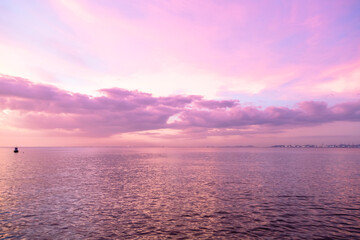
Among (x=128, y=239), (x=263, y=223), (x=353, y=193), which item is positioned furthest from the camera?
(x=353, y=193)

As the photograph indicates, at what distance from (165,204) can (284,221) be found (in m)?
16.4

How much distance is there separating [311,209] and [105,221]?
27.4m

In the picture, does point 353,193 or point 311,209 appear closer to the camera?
point 311,209

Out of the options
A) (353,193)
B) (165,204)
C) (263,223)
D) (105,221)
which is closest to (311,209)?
(263,223)

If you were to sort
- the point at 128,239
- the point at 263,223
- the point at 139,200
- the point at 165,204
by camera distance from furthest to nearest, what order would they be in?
the point at 139,200, the point at 165,204, the point at 263,223, the point at 128,239

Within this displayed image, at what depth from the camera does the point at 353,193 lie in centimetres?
4259

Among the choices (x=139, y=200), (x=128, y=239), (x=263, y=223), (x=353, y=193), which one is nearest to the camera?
(x=128, y=239)

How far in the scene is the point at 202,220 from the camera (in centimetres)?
2797

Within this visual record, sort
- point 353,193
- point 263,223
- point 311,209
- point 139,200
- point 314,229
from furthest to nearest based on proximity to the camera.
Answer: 1. point 353,193
2. point 139,200
3. point 311,209
4. point 263,223
5. point 314,229

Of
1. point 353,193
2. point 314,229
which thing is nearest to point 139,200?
point 314,229

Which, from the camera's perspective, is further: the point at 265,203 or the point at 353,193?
the point at 353,193

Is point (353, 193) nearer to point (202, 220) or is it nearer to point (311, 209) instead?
point (311, 209)

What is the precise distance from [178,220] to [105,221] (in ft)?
28.3

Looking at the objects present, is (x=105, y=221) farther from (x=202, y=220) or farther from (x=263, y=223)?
(x=263, y=223)
